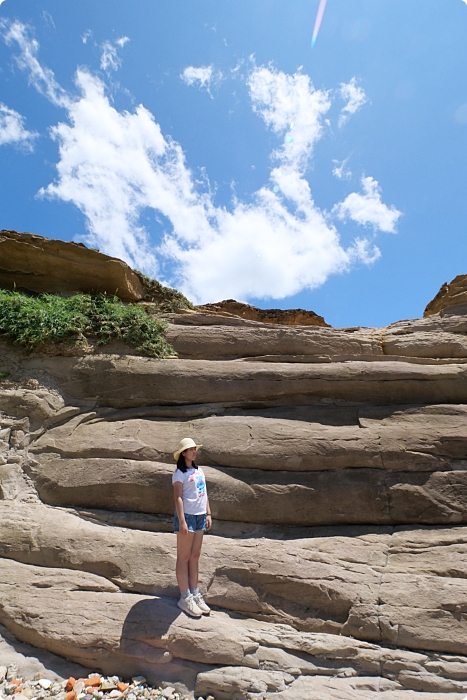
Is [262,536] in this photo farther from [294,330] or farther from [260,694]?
[294,330]

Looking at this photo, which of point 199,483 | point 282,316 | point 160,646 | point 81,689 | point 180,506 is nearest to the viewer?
point 81,689

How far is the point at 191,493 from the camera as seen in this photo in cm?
475

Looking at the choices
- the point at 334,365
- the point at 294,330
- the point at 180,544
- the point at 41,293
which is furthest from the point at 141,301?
the point at 180,544

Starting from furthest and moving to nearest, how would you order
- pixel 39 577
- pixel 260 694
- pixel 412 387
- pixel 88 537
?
pixel 412 387, pixel 88 537, pixel 39 577, pixel 260 694

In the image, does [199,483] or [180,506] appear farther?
[199,483]

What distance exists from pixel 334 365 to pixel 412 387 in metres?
1.30

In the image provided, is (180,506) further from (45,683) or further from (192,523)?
(45,683)

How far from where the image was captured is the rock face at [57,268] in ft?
29.7

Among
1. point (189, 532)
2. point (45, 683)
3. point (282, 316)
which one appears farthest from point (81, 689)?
point (282, 316)

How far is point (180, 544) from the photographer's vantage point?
4.70 meters

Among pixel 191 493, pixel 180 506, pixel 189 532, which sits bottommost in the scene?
pixel 189 532

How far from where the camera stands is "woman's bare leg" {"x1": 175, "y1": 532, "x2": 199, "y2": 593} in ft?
15.4

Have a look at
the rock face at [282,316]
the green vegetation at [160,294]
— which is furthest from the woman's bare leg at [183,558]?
the rock face at [282,316]

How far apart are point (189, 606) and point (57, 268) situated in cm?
718
